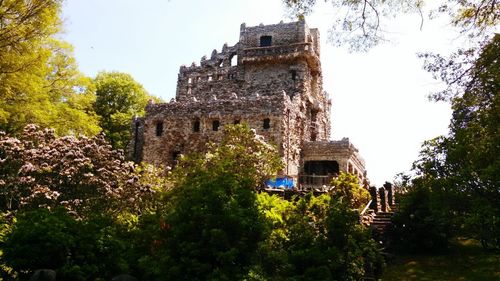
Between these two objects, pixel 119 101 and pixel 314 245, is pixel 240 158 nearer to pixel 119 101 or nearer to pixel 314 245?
pixel 314 245

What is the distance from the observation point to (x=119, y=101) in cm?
4434

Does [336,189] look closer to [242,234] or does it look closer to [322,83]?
[242,234]

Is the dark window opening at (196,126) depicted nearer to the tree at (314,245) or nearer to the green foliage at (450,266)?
the green foliage at (450,266)

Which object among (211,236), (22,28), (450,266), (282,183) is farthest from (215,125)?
(211,236)

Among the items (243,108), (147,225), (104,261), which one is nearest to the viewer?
(104,261)

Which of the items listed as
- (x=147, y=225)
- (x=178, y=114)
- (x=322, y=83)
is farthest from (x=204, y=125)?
(x=147, y=225)

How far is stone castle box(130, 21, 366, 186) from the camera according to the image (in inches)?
1159

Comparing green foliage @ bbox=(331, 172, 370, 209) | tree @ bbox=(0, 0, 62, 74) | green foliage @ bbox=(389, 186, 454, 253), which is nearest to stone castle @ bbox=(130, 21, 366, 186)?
green foliage @ bbox=(331, 172, 370, 209)

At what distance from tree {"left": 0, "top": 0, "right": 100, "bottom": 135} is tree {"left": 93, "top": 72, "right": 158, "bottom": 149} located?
14.8 metres

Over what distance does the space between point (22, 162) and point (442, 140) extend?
14539 millimetres

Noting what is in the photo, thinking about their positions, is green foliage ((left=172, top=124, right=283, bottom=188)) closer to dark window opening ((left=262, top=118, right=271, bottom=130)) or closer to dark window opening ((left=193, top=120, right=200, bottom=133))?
dark window opening ((left=262, top=118, right=271, bottom=130))

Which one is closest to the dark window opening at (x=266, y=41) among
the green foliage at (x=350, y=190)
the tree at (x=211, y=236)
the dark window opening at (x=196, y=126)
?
the dark window opening at (x=196, y=126)

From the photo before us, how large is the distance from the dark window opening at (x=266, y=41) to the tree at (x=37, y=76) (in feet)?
52.2

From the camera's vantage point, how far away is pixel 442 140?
1255cm
